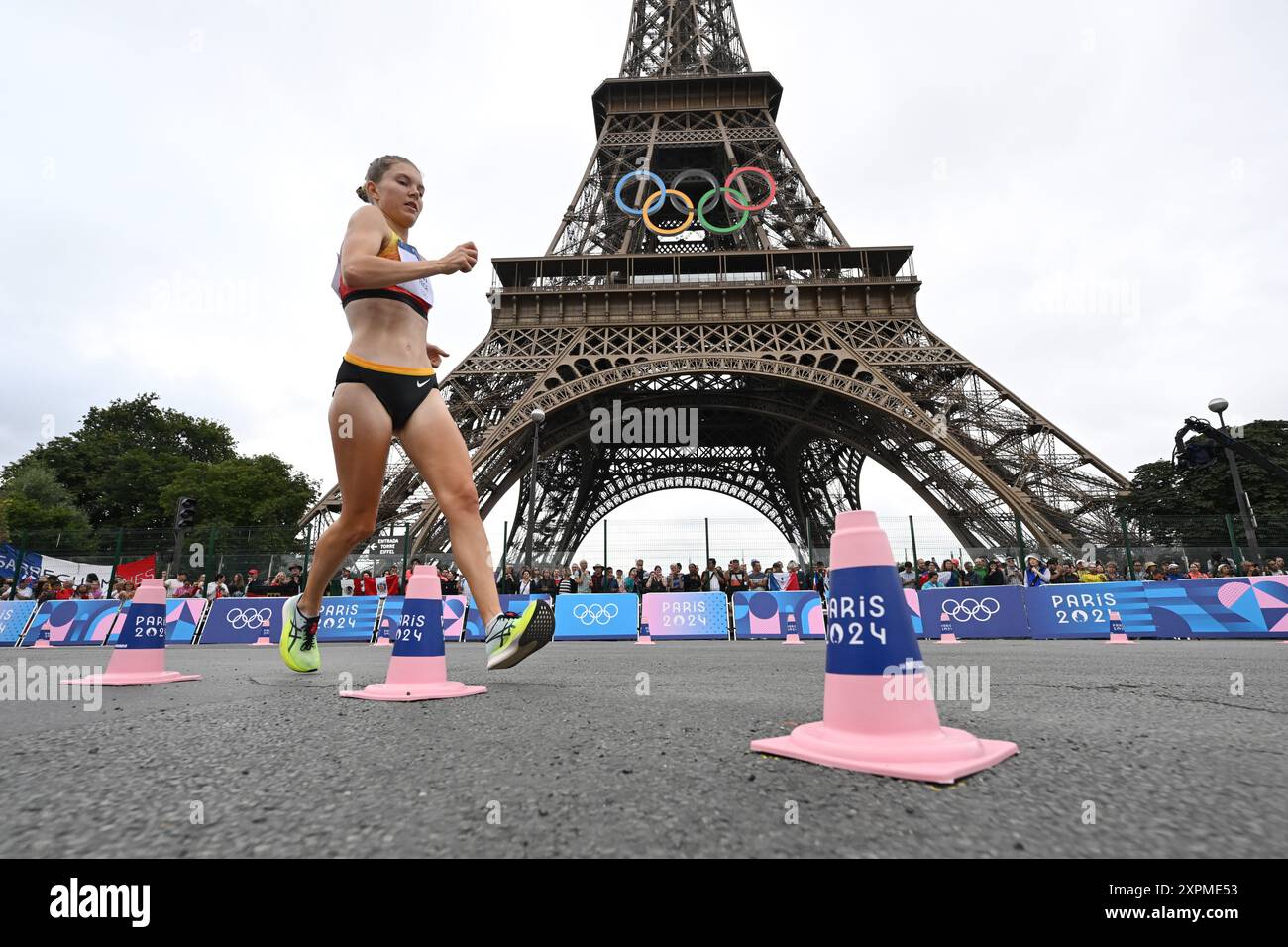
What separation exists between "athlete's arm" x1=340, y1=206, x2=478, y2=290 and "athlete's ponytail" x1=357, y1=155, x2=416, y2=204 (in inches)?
17.4

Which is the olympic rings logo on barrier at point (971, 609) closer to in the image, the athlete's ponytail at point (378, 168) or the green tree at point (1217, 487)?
the athlete's ponytail at point (378, 168)

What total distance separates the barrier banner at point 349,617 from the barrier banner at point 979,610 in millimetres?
9348

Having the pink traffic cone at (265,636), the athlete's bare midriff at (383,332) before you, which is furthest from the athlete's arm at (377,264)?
the pink traffic cone at (265,636)

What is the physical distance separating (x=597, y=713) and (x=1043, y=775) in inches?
57.7

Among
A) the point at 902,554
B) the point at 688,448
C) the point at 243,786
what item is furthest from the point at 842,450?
the point at 243,786

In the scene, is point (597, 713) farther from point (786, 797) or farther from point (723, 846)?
point (723, 846)

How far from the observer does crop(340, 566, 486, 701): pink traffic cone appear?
2859 mm

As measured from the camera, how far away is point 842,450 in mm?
29219

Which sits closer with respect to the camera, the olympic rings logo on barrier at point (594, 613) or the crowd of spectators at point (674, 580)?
the olympic rings logo on barrier at point (594, 613)

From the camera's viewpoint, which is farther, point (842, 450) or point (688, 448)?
point (688, 448)

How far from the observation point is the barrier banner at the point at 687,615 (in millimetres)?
11500

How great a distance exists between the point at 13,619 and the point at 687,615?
38.6 feet

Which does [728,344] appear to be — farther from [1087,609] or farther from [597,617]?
[1087,609]

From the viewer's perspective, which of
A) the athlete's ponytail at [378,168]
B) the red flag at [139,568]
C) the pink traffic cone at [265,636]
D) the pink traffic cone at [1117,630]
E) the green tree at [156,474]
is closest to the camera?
the athlete's ponytail at [378,168]
